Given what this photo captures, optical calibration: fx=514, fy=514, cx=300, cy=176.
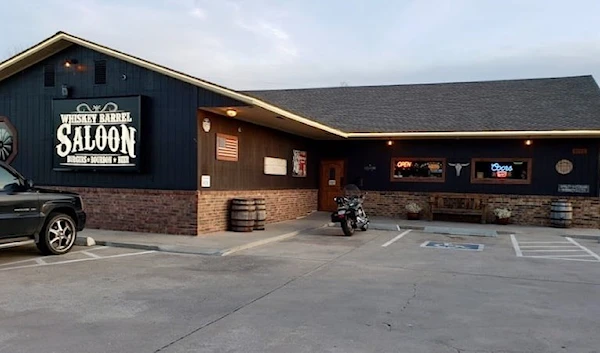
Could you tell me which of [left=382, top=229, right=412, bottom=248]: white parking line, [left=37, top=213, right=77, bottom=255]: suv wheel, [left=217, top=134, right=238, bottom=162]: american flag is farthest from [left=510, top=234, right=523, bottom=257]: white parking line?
[left=37, top=213, right=77, bottom=255]: suv wheel

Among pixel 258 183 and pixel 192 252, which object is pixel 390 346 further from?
pixel 258 183

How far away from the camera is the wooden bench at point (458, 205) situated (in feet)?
59.7

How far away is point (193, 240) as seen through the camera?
38.1ft

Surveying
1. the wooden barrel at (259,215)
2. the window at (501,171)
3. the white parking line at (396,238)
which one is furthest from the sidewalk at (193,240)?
the window at (501,171)

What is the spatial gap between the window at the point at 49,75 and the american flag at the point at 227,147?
197 inches

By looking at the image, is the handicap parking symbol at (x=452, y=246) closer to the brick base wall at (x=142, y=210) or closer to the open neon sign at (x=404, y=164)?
the brick base wall at (x=142, y=210)

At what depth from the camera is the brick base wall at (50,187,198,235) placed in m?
12.5

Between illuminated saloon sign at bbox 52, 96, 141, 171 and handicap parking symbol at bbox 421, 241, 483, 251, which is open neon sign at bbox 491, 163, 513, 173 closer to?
handicap parking symbol at bbox 421, 241, 483, 251

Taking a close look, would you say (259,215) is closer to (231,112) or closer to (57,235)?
(231,112)

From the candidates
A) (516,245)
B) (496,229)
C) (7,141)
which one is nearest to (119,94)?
(7,141)

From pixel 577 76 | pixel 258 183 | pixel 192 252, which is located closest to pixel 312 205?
pixel 258 183

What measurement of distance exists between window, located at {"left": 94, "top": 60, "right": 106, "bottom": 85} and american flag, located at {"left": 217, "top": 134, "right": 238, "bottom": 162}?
3381mm

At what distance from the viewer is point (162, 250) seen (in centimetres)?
1050

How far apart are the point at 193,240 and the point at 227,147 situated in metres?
3.15
